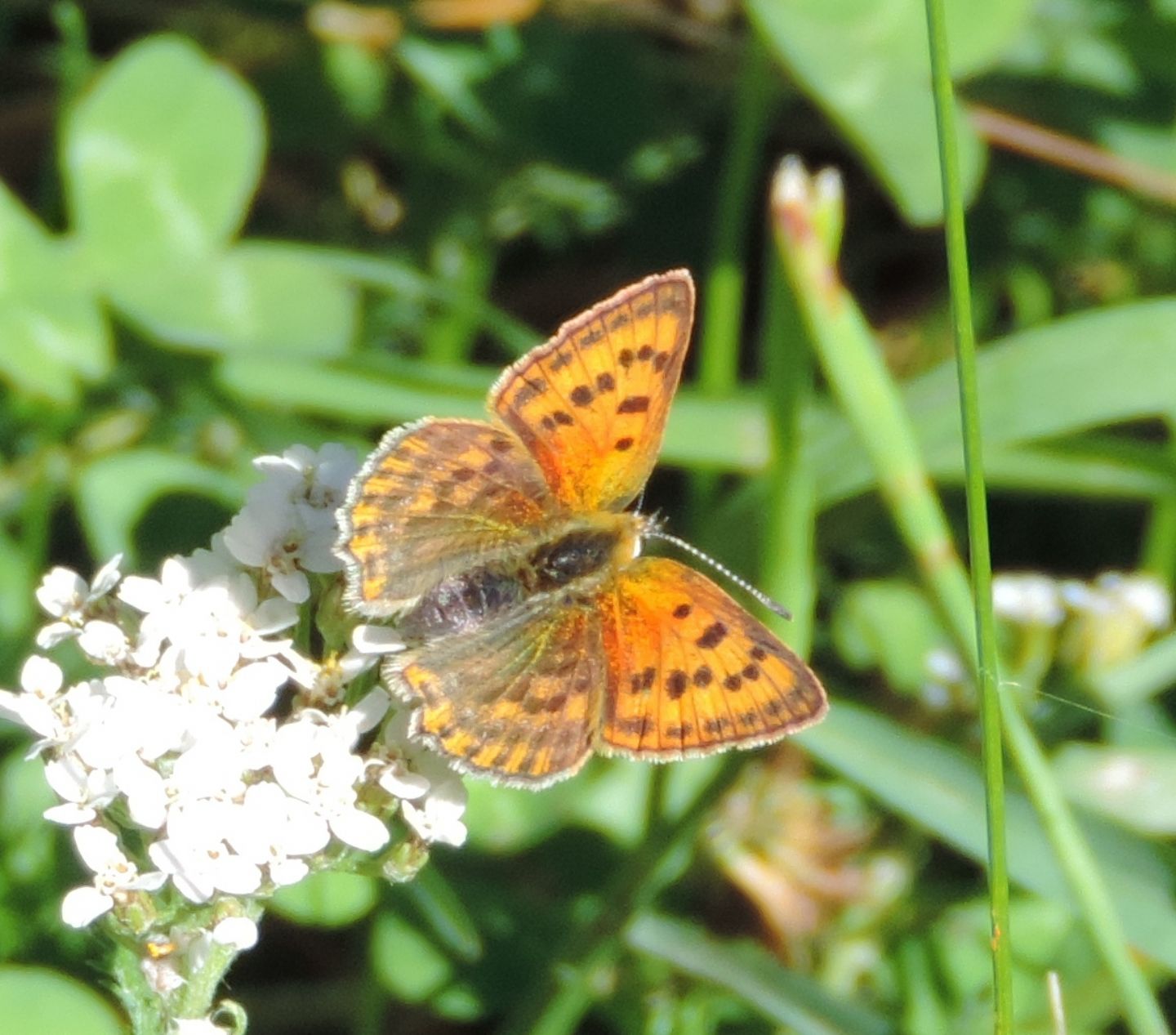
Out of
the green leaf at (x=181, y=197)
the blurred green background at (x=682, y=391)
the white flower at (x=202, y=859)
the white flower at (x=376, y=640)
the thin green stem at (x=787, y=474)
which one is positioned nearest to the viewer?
the white flower at (x=202, y=859)

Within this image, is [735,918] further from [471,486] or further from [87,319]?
[87,319]

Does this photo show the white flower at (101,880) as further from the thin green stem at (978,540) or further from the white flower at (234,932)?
the thin green stem at (978,540)

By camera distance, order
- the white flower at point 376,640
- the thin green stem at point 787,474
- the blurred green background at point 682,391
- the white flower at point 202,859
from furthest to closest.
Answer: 1. the blurred green background at point 682,391
2. the thin green stem at point 787,474
3. the white flower at point 376,640
4. the white flower at point 202,859

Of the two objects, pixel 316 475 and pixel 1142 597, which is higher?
pixel 316 475

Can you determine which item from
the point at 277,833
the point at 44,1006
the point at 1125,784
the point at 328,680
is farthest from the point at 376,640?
the point at 1125,784

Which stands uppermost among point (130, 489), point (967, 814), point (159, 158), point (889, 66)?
point (889, 66)

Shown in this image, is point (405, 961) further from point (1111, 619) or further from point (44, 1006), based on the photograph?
point (1111, 619)

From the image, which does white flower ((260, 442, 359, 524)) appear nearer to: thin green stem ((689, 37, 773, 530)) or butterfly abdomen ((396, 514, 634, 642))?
butterfly abdomen ((396, 514, 634, 642))

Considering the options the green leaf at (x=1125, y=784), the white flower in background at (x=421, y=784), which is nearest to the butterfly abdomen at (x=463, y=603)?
the white flower in background at (x=421, y=784)
